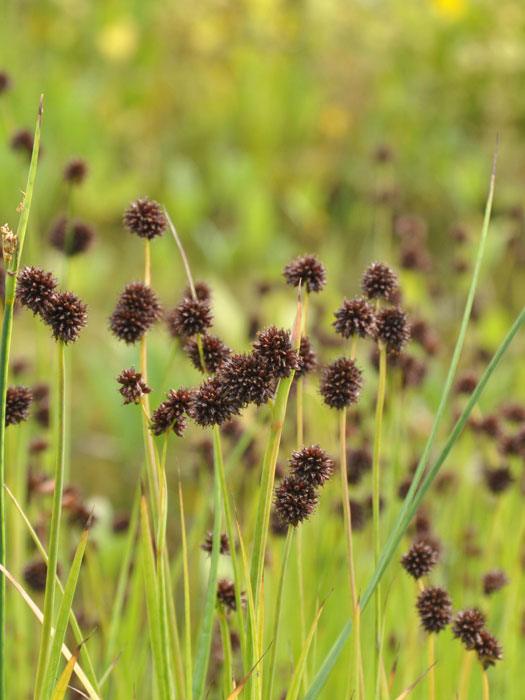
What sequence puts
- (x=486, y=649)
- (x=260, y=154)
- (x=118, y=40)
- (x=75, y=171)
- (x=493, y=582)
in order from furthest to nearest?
(x=260, y=154), (x=118, y=40), (x=75, y=171), (x=493, y=582), (x=486, y=649)

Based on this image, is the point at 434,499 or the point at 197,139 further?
the point at 197,139

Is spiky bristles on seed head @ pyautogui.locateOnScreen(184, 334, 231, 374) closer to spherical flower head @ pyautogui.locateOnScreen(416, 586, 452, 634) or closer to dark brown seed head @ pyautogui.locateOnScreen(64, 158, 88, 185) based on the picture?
spherical flower head @ pyautogui.locateOnScreen(416, 586, 452, 634)

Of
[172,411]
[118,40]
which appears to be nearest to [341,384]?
[172,411]

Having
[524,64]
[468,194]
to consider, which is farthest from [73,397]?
[524,64]

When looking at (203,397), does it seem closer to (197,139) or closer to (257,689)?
(257,689)

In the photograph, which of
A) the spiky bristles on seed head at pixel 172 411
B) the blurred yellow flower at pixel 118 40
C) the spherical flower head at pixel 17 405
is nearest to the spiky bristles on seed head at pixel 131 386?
the spiky bristles on seed head at pixel 172 411

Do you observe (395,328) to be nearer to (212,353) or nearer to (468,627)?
(212,353)

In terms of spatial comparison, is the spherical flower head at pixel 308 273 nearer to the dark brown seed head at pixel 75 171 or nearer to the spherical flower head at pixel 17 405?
the spherical flower head at pixel 17 405
